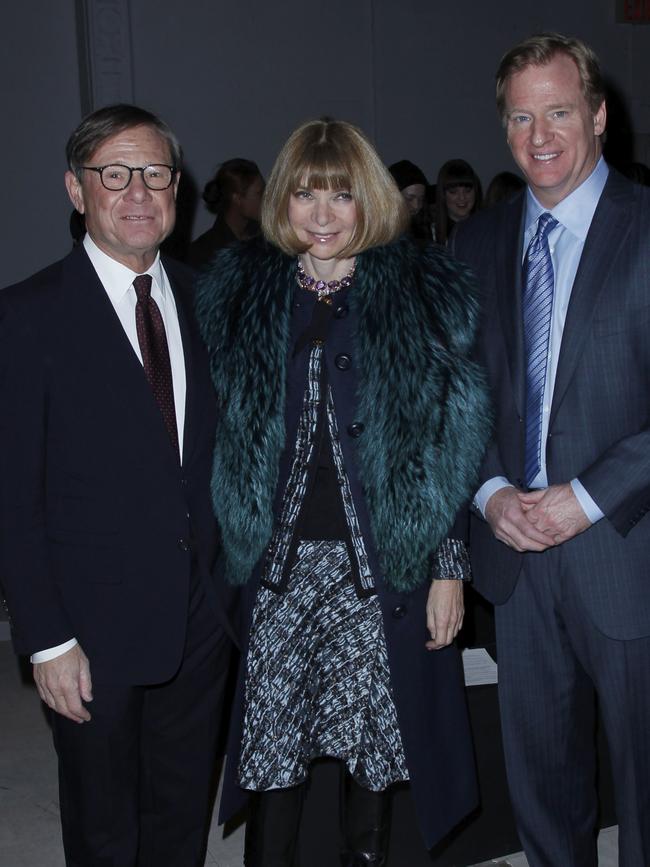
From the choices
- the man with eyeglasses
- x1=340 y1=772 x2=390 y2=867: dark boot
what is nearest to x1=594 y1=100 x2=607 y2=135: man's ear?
the man with eyeglasses

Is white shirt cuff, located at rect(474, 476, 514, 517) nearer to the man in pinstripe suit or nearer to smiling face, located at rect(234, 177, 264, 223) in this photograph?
the man in pinstripe suit

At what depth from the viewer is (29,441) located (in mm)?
1872

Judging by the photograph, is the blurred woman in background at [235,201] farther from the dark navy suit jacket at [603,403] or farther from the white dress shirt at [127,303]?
the dark navy suit jacket at [603,403]

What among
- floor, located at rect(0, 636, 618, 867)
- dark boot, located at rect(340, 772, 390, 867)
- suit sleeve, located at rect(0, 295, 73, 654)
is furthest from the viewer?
floor, located at rect(0, 636, 618, 867)

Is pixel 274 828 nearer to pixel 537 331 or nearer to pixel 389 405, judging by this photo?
pixel 389 405

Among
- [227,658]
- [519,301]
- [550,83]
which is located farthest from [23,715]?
[550,83]

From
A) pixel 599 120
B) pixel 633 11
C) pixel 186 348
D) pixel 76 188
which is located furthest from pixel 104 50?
pixel 599 120

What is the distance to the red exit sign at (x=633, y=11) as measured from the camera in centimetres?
658

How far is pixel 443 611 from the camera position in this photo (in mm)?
2137

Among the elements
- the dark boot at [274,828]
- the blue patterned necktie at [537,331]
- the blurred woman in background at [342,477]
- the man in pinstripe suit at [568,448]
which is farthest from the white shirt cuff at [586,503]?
the dark boot at [274,828]

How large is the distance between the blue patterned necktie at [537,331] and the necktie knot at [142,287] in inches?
30.6

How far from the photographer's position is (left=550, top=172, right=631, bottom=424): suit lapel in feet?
6.47

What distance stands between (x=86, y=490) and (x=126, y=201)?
0.57 metres

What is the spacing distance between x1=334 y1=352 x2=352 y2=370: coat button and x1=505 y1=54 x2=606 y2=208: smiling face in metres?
0.52
